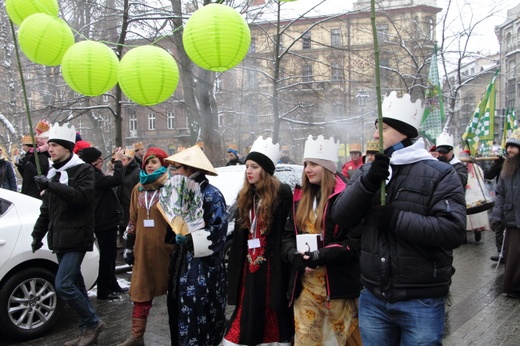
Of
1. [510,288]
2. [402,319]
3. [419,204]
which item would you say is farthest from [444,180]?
[510,288]

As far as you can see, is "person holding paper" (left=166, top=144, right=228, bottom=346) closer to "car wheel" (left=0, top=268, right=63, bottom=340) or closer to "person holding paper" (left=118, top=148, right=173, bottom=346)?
"person holding paper" (left=118, top=148, right=173, bottom=346)

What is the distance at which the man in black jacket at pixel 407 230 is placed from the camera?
9.14 feet

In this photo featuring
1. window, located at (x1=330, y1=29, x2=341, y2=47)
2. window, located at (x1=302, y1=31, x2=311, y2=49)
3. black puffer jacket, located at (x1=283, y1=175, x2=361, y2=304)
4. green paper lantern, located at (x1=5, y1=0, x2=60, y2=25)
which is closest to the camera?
black puffer jacket, located at (x1=283, y1=175, x2=361, y2=304)

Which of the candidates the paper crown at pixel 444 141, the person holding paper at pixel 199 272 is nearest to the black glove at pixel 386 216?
the person holding paper at pixel 199 272

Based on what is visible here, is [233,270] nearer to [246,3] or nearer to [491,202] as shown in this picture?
[491,202]

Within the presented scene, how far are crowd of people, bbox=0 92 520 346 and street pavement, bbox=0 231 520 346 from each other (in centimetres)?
34

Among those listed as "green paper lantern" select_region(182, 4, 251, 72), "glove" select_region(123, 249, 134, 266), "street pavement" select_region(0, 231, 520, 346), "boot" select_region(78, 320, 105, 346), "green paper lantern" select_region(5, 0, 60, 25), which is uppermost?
"green paper lantern" select_region(5, 0, 60, 25)

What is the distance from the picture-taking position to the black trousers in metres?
6.87

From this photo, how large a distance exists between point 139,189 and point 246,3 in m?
11.0

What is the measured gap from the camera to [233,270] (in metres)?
4.18

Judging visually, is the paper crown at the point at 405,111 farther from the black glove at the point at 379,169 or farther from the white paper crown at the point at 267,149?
the white paper crown at the point at 267,149

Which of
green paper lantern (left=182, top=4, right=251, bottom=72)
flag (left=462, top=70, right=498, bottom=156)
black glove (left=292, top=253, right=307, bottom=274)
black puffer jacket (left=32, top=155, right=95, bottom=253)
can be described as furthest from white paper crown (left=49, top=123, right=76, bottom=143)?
flag (left=462, top=70, right=498, bottom=156)

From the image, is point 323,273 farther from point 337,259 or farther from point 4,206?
point 4,206

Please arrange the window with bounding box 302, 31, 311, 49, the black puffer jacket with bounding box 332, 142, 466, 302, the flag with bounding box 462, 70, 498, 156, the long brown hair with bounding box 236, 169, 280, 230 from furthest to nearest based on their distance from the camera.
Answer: the window with bounding box 302, 31, 311, 49
the flag with bounding box 462, 70, 498, 156
the long brown hair with bounding box 236, 169, 280, 230
the black puffer jacket with bounding box 332, 142, 466, 302
